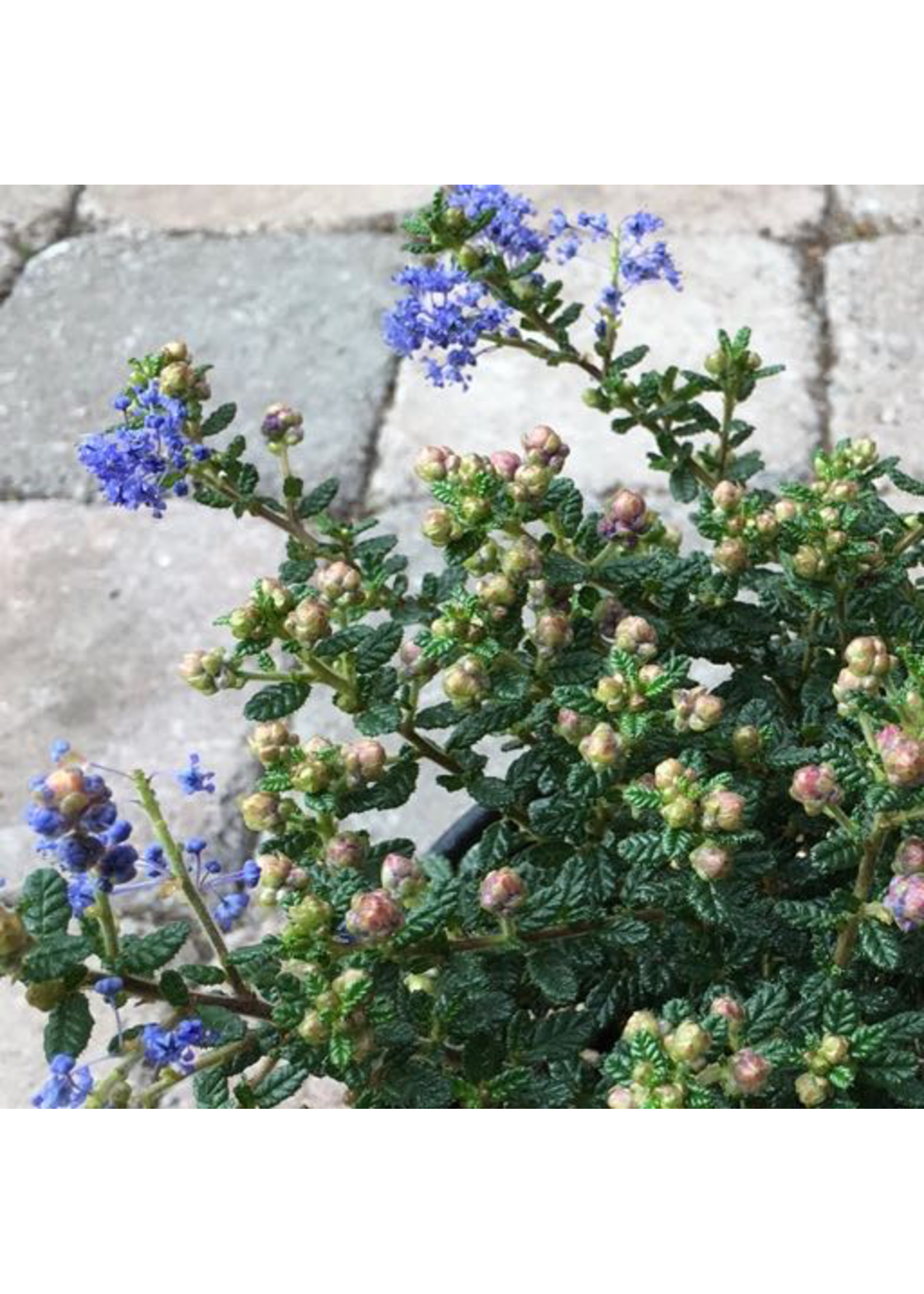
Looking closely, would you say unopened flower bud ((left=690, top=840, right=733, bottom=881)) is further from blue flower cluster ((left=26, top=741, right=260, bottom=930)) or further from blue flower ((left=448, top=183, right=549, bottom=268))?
blue flower ((left=448, top=183, right=549, bottom=268))

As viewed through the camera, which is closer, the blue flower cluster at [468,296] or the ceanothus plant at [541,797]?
the ceanothus plant at [541,797]

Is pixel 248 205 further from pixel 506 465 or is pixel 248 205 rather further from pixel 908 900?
pixel 908 900

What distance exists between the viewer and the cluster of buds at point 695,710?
31.3 inches

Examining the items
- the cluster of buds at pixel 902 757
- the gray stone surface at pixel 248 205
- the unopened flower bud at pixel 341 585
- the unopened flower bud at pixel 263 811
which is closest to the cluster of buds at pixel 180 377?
the unopened flower bud at pixel 341 585

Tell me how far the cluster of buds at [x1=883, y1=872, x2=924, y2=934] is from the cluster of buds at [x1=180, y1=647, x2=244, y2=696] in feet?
1.16

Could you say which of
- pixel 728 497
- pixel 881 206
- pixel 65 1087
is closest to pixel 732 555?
pixel 728 497

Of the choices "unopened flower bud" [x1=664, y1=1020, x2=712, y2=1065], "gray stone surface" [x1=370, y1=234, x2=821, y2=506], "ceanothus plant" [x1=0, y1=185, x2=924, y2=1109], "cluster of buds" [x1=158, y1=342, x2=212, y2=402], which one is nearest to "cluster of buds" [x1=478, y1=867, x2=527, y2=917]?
"ceanothus plant" [x1=0, y1=185, x2=924, y2=1109]

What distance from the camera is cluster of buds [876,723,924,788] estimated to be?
69 cm

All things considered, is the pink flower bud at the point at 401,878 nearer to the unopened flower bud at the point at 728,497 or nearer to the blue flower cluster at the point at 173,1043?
the blue flower cluster at the point at 173,1043

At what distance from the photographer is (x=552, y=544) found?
91cm

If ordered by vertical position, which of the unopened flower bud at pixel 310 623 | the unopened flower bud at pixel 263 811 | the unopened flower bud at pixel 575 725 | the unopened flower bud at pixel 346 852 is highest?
the unopened flower bud at pixel 310 623

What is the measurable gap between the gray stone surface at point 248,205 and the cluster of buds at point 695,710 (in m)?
1.61
